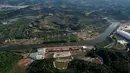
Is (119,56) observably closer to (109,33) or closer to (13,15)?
(109,33)

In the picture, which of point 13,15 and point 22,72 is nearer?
point 22,72

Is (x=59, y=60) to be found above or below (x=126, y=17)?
above

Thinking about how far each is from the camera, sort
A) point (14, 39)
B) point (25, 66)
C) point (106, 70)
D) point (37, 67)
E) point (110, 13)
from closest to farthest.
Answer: point (106, 70)
point (37, 67)
point (25, 66)
point (14, 39)
point (110, 13)

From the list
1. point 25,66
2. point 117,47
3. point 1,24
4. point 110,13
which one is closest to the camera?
point 25,66

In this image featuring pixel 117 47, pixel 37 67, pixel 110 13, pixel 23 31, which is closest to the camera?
pixel 37 67

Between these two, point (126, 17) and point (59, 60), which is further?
point (126, 17)

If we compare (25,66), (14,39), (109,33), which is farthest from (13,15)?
(25,66)

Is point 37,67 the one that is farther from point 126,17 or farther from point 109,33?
point 126,17

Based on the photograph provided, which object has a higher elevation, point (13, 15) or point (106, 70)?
point (106, 70)

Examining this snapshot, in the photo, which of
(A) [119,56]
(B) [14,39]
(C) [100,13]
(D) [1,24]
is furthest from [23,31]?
(C) [100,13]

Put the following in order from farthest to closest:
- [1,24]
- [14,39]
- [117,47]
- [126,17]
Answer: [126,17], [1,24], [14,39], [117,47]
